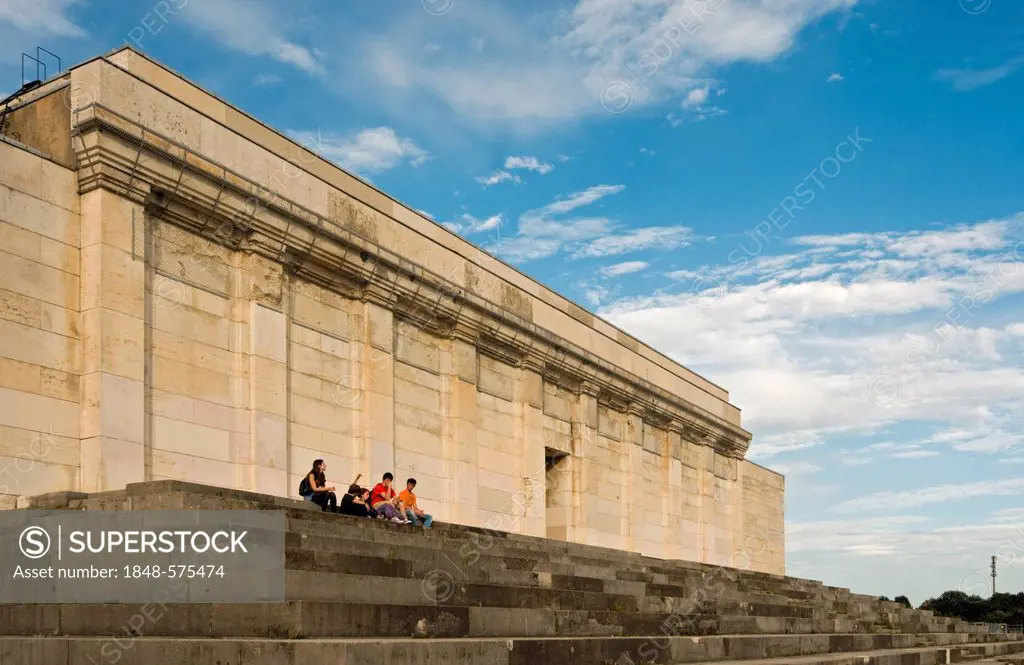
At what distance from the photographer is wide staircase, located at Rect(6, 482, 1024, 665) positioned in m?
10.6

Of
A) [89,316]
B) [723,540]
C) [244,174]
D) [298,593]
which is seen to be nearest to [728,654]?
[298,593]

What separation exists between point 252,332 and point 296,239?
96.4 inches

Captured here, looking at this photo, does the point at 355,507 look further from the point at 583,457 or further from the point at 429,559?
the point at 583,457

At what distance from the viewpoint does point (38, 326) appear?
17.8 metres

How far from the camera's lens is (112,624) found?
11883mm

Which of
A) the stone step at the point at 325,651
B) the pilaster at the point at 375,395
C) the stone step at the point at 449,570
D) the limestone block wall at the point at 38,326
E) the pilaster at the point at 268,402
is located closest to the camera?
the stone step at the point at 325,651

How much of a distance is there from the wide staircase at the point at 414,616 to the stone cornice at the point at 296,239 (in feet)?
19.3

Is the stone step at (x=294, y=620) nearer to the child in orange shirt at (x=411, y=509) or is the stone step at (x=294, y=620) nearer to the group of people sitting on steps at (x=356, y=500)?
the group of people sitting on steps at (x=356, y=500)

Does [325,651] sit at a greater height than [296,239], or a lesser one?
lesser

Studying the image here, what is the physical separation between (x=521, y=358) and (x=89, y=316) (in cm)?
1543

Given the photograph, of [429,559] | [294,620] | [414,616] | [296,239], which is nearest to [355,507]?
[429,559]

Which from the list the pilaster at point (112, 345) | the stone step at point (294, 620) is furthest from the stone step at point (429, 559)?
the pilaster at point (112, 345)

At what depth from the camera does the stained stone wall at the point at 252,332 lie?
18125 mm

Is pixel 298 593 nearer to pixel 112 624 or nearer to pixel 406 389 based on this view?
pixel 112 624
